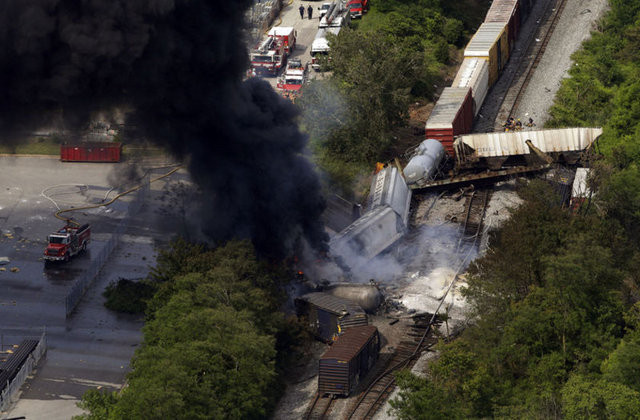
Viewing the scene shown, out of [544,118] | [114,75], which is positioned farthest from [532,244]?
[544,118]

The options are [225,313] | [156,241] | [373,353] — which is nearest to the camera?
[225,313]

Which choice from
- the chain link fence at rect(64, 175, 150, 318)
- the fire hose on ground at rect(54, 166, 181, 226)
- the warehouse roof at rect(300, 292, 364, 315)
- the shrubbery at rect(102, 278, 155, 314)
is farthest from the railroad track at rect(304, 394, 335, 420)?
the fire hose on ground at rect(54, 166, 181, 226)

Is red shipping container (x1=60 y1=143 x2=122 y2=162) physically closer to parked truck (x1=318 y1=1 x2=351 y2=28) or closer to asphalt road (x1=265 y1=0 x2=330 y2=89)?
asphalt road (x1=265 y1=0 x2=330 y2=89)

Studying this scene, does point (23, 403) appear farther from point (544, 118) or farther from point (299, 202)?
point (544, 118)

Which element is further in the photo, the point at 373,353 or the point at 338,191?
the point at 338,191

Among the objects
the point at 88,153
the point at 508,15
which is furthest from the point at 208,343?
the point at 508,15

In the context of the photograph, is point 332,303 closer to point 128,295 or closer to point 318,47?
point 128,295

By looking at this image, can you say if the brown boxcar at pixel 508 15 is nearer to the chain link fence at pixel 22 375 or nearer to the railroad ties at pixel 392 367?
the railroad ties at pixel 392 367
